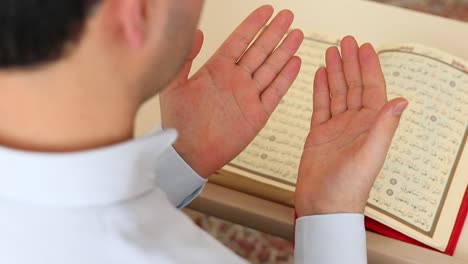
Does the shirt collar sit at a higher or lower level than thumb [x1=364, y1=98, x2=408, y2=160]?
lower

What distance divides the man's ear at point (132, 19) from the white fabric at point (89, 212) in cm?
8

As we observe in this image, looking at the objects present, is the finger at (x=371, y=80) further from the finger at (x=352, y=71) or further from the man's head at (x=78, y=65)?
the man's head at (x=78, y=65)

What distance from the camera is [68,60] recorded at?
441mm

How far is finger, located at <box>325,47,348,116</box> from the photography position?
29.0 inches

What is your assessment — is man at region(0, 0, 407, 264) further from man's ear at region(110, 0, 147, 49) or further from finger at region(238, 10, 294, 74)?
finger at region(238, 10, 294, 74)

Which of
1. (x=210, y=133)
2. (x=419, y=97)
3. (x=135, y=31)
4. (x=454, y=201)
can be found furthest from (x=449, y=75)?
(x=135, y=31)

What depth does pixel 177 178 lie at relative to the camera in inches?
30.0

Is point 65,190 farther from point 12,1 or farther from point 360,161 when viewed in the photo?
point 360,161

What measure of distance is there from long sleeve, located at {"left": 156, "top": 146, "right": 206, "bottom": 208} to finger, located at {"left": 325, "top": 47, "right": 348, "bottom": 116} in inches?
6.3

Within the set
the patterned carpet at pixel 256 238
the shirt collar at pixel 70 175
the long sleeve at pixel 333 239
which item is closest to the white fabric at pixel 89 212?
the shirt collar at pixel 70 175

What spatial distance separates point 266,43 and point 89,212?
0.33 meters

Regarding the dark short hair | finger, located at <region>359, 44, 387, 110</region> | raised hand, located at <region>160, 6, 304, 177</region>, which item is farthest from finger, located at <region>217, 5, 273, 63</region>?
the dark short hair

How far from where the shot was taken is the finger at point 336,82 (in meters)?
0.74

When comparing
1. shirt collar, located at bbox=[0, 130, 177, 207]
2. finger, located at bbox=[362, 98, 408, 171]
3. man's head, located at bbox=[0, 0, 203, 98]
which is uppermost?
man's head, located at bbox=[0, 0, 203, 98]
